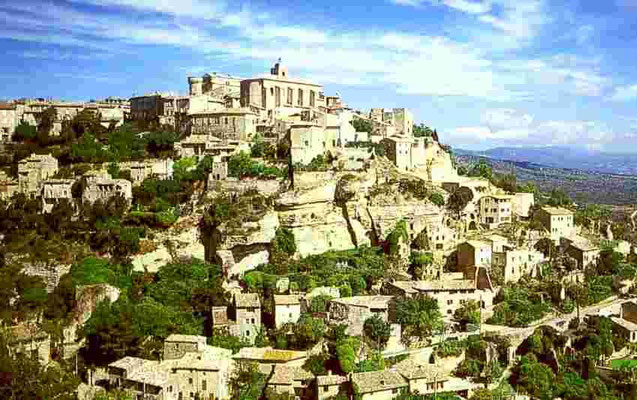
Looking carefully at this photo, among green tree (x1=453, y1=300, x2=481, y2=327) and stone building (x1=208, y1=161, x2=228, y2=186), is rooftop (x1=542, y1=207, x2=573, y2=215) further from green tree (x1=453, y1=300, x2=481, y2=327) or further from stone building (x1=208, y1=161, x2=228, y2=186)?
stone building (x1=208, y1=161, x2=228, y2=186)

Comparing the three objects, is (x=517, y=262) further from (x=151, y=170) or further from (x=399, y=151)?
(x=151, y=170)

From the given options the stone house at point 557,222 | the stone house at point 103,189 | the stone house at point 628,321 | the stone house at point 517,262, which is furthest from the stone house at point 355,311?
the stone house at point 103,189

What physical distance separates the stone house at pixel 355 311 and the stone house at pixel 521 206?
12751mm

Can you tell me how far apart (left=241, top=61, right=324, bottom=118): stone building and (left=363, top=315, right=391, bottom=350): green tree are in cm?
1805

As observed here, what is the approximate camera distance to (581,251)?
35125 mm

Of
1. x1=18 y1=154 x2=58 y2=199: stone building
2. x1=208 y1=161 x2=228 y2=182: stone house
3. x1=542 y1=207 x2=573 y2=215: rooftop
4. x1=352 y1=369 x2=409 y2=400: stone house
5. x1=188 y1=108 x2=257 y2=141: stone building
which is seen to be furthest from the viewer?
x1=188 y1=108 x2=257 y2=141: stone building

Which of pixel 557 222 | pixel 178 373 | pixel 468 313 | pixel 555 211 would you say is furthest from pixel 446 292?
pixel 178 373

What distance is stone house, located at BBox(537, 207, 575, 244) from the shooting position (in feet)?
121

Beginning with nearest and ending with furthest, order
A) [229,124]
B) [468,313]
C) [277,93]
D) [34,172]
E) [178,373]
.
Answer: [178,373] < [468,313] < [34,172] < [229,124] < [277,93]

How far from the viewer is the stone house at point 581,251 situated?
3506 centimetres

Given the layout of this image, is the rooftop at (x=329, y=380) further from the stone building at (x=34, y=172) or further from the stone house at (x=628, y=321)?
the stone building at (x=34, y=172)

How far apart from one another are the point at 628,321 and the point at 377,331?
11.8 metres

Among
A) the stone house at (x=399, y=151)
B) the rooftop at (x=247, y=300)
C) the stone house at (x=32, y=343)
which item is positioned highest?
the stone house at (x=399, y=151)

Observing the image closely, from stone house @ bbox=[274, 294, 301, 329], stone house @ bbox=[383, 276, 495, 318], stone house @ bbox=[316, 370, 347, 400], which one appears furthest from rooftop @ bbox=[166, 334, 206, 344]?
stone house @ bbox=[383, 276, 495, 318]
